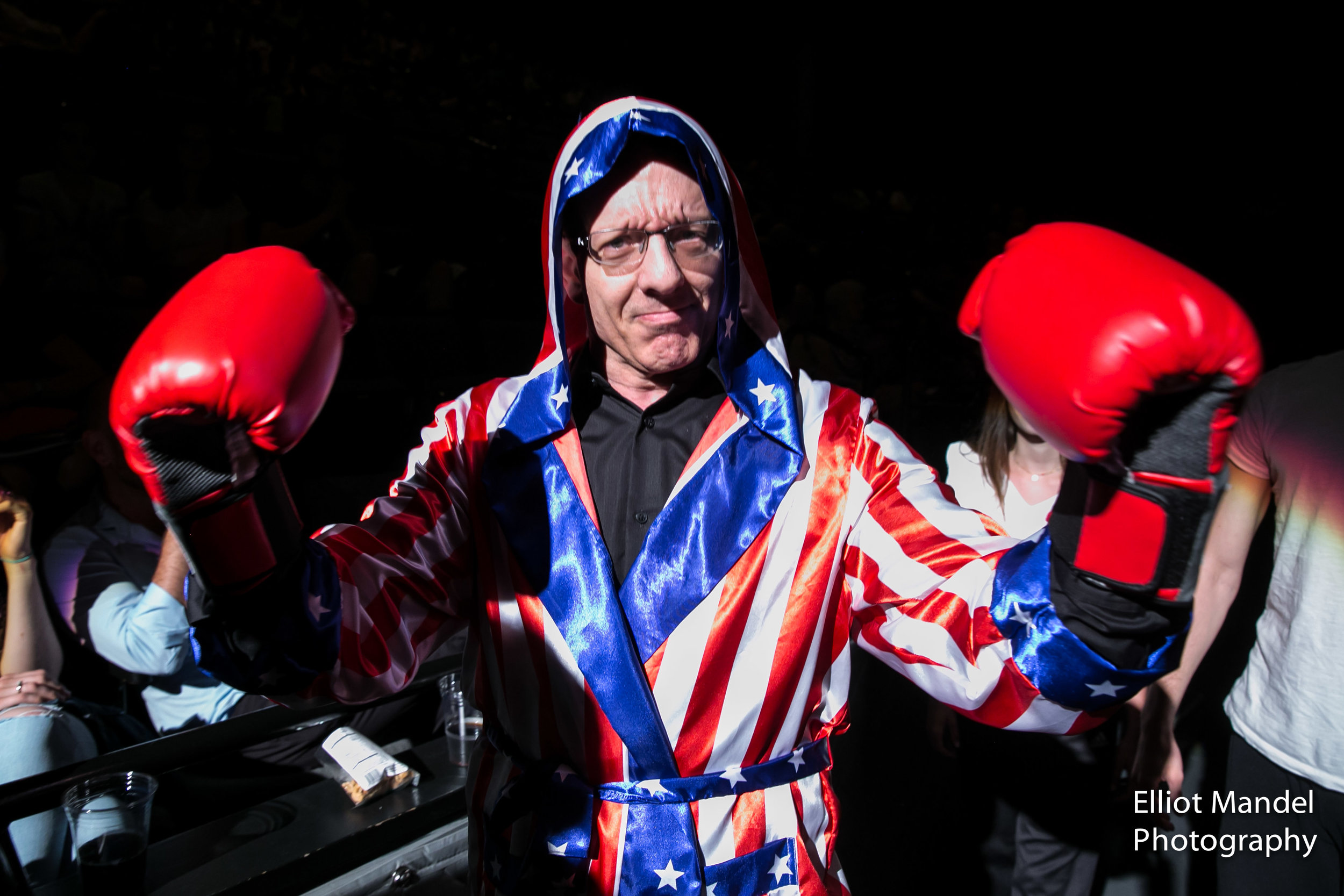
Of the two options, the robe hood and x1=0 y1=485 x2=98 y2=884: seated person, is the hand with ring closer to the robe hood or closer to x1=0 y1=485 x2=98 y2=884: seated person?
x1=0 y1=485 x2=98 y2=884: seated person

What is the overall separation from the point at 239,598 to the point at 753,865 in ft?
2.51

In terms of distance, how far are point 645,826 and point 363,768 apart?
43.8 inches

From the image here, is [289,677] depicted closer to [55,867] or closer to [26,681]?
[55,867]

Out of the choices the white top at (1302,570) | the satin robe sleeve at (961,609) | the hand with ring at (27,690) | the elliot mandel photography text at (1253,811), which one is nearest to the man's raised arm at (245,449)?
the satin robe sleeve at (961,609)

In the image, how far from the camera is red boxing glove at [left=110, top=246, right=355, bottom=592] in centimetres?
79

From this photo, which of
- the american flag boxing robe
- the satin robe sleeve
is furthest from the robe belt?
the satin robe sleeve

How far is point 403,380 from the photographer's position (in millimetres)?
4711

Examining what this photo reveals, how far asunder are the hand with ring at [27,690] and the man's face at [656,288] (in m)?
1.68

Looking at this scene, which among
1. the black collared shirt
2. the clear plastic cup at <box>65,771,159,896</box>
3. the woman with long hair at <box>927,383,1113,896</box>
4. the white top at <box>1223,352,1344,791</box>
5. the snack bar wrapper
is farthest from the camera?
the woman with long hair at <box>927,383,1113,896</box>

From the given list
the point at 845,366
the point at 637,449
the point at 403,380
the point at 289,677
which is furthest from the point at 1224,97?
the point at 289,677

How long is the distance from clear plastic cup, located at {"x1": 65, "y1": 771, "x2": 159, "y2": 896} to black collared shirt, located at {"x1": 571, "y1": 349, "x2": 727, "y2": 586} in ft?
3.51

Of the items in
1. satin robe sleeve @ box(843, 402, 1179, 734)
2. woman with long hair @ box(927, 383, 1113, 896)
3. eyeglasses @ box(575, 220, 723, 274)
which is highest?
eyeglasses @ box(575, 220, 723, 274)

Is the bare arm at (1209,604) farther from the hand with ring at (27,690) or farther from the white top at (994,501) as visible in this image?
the hand with ring at (27,690)

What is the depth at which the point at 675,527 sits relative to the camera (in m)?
1.15
